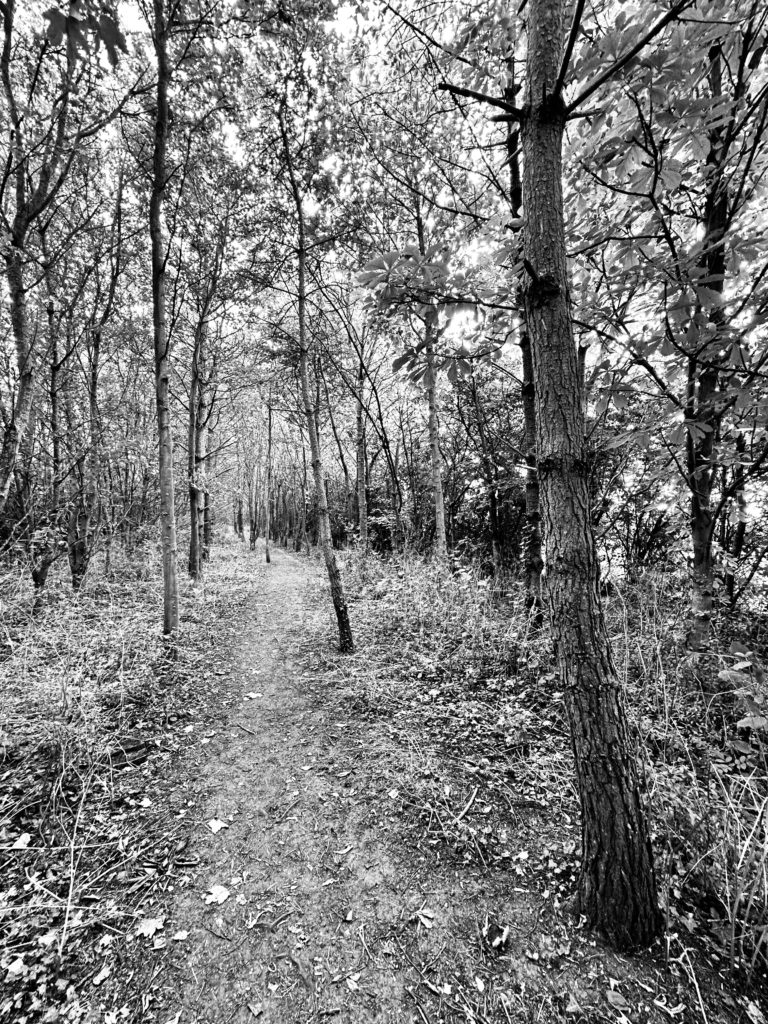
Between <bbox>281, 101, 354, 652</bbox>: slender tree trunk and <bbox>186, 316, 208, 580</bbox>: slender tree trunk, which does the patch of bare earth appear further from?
<bbox>186, 316, 208, 580</bbox>: slender tree trunk

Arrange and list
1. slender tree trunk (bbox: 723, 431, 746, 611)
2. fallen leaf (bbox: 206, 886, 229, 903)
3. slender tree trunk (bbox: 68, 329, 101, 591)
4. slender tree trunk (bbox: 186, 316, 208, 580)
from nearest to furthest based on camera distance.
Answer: fallen leaf (bbox: 206, 886, 229, 903) → slender tree trunk (bbox: 723, 431, 746, 611) → slender tree trunk (bbox: 68, 329, 101, 591) → slender tree trunk (bbox: 186, 316, 208, 580)

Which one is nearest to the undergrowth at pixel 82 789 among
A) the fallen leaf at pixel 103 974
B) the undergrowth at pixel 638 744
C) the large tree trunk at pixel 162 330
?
the fallen leaf at pixel 103 974

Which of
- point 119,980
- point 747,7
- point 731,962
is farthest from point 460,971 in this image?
point 747,7

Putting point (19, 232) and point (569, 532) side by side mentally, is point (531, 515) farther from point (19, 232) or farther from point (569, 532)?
point (19, 232)

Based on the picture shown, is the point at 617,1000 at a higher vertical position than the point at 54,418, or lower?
lower

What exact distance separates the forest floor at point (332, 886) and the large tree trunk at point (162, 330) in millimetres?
1962

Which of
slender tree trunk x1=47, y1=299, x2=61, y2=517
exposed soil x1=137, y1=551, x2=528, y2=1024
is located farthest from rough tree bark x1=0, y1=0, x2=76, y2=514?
exposed soil x1=137, y1=551, x2=528, y2=1024

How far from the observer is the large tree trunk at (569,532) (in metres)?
1.77

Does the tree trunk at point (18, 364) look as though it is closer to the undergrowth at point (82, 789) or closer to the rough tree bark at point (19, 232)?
the rough tree bark at point (19, 232)

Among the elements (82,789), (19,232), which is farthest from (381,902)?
(19,232)

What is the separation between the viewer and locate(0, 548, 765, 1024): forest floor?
176 centimetres

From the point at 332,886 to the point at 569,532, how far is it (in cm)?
258

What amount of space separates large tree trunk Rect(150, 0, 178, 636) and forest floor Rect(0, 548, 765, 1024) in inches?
77.2

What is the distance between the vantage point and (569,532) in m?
1.78
